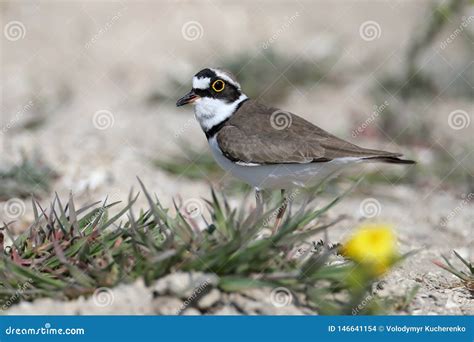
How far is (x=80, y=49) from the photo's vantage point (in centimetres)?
1210

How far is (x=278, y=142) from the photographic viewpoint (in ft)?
17.8

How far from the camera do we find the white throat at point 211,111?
18.7ft

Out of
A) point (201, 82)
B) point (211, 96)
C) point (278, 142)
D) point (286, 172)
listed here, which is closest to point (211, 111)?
point (211, 96)

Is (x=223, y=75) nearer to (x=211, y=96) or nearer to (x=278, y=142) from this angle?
(x=211, y=96)

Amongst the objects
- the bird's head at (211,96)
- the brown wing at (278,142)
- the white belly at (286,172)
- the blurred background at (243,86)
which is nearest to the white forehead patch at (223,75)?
the bird's head at (211,96)

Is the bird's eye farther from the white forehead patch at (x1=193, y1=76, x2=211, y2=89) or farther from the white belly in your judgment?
the white belly

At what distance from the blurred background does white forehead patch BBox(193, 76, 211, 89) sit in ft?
5.33

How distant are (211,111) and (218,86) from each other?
19cm

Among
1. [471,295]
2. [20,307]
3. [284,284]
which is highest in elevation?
[471,295]

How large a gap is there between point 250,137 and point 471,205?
3130mm

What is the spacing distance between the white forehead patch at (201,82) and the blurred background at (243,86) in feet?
5.33

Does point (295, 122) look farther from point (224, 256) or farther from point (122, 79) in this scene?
point (122, 79)

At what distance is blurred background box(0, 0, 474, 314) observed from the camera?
303 inches

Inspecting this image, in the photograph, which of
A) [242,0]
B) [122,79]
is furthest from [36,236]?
[242,0]
